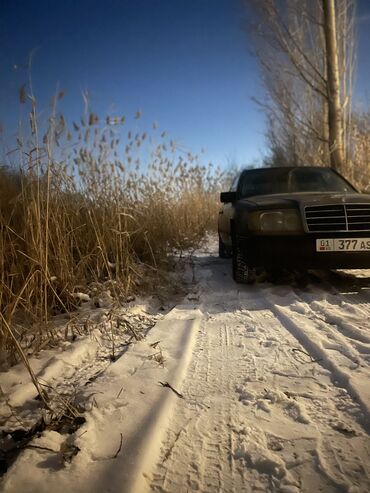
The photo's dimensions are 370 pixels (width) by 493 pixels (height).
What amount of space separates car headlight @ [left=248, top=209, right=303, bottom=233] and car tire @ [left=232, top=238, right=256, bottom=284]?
0.33 metres

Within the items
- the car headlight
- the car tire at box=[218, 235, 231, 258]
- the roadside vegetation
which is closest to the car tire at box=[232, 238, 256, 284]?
→ the car headlight

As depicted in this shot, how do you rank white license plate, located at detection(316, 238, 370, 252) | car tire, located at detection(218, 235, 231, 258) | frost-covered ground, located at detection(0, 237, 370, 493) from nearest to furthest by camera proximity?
frost-covered ground, located at detection(0, 237, 370, 493), white license plate, located at detection(316, 238, 370, 252), car tire, located at detection(218, 235, 231, 258)

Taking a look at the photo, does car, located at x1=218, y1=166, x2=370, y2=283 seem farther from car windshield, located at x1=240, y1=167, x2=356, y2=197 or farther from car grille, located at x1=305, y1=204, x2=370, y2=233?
car windshield, located at x1=240, y1=167, x2=356, y2=197

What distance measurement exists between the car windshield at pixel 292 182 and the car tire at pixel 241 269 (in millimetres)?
987

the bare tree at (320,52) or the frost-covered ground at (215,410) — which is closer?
the frost-covered ground at (215,410)

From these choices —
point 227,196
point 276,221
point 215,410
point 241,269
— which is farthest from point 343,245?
point 215,410

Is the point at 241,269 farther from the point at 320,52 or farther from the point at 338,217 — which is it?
the point at 320,52

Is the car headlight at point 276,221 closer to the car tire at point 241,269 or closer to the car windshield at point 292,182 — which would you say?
the car tire at point 241,269

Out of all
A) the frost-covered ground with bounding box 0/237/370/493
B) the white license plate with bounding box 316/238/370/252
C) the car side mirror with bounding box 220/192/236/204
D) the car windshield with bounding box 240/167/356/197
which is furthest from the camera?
the car side mirror with bounding box 220/192/236/204

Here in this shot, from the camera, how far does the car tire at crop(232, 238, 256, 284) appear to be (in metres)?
3.11

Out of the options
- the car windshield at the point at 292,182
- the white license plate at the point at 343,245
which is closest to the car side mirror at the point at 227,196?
the car windshield at the point at 292,182

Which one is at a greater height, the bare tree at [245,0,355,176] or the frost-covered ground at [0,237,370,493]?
the bare tree at [245,0,355,176]

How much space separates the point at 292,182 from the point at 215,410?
319cm

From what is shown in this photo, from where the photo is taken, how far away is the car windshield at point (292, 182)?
12.2ft
